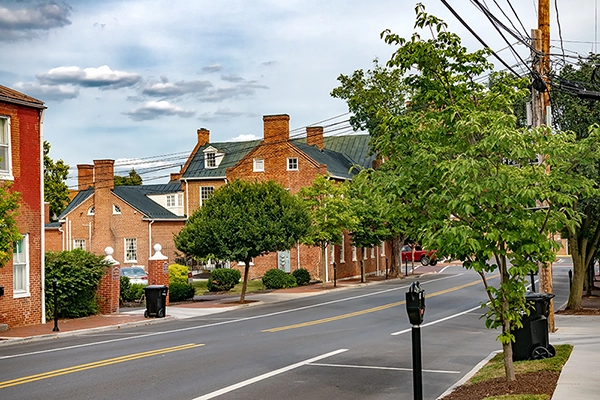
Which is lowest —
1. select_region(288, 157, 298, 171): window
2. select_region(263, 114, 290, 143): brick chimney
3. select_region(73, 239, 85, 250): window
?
select_region(73, 239, 85, 250): window

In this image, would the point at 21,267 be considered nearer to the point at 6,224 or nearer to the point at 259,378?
the point at 6,224

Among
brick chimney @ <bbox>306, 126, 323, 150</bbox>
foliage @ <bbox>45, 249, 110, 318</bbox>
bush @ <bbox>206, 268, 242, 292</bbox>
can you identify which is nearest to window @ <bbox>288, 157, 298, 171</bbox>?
brick chimney @ <bbox>306, 126, 323, 150</bbox>

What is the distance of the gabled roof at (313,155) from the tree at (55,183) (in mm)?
17154

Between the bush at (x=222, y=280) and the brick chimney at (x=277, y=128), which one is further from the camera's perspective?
the brick chimney at (x=277, y=128)

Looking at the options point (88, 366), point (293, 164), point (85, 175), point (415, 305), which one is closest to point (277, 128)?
point (293, 164)

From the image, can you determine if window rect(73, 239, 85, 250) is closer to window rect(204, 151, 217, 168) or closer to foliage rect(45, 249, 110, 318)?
window rect(204, 151, 217, 168)

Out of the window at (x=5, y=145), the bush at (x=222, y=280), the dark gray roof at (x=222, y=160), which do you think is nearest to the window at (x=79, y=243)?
the dark gray roof at (x=222, y=160)

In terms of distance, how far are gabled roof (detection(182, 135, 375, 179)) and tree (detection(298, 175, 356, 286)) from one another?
816 centimetres

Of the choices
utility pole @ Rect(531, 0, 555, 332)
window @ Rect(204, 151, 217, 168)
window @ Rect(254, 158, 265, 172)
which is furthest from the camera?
window @ Rect(204, 151, 217, 168)

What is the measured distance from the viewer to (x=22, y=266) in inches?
958

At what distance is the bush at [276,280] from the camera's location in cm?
4150

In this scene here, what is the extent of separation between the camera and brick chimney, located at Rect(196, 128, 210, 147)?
63.4 meters

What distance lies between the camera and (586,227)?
25.8 metres

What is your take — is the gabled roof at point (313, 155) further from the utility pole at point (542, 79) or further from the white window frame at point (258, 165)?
the utility pole at point (542, 79)
